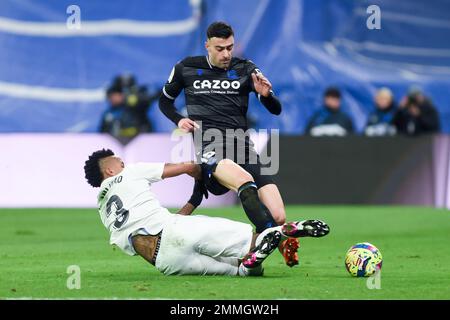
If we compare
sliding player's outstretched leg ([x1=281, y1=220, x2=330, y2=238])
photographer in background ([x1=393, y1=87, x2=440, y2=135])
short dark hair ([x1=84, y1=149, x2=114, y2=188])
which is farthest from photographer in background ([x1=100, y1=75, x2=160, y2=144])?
sliding player's outstretched leg ([x1=281, y1=220, x2=330, y2=238])

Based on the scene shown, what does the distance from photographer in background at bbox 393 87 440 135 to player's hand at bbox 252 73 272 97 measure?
11.0m

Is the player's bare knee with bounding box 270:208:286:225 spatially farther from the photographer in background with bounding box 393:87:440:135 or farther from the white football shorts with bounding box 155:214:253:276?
the photographer in background with bounding box 393:87:440:135

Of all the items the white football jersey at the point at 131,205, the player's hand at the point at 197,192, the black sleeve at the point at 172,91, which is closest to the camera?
the white football jersey at the point at 131,205

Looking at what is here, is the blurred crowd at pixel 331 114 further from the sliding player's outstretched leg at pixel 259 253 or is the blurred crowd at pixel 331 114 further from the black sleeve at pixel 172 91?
the sliding player's outstretched leg at pixel 259 253


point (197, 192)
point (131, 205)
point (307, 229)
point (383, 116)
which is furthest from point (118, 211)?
point (383, 116)

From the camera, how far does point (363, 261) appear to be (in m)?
10.5

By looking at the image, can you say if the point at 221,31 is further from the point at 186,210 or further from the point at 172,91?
the point at 186,210

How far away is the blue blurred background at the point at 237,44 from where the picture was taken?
23.2 m

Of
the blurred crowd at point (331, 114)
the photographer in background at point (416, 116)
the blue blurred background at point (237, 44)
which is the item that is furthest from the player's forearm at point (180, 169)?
the blue blurred background at point (237, 44)

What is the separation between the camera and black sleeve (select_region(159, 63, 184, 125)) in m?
11.8

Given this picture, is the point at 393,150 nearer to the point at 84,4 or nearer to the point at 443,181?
the point at 443,181

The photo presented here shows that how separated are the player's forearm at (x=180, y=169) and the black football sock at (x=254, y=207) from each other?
435 mm

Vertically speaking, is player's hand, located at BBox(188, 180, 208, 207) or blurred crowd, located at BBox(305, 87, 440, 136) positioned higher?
blurred crowd, located at BBox(305, 87, 440, 136)

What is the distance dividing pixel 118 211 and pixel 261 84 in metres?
1.78
